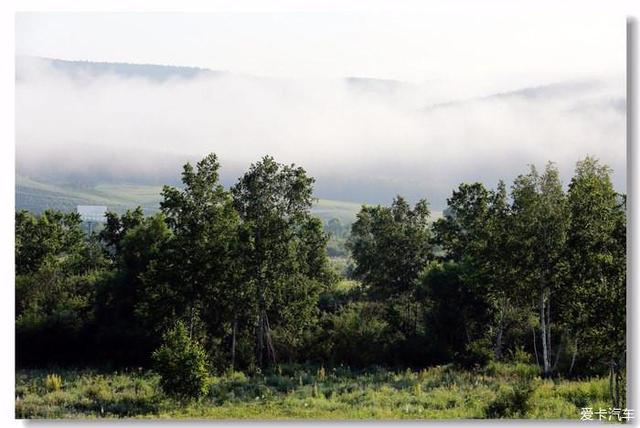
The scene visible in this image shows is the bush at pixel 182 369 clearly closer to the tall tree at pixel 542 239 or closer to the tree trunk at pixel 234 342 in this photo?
the tree trunk at pixel 234 342

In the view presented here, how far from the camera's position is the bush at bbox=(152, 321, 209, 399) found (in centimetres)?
906

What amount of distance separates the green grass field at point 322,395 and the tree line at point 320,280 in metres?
0.23

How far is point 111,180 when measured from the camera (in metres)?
9.57

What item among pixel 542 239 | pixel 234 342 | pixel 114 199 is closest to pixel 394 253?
pixel 542 239

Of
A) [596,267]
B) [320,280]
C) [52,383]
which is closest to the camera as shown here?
[596,267]

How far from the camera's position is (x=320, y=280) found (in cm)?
988

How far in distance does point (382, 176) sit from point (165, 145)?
8.50ft

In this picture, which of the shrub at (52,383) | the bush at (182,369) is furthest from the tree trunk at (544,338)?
the shrub at (52,383)

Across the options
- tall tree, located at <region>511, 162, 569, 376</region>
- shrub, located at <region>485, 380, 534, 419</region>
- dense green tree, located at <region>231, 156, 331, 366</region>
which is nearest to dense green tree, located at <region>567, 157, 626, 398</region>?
tall tree, located at <region>511, 162, 569, 376</region>

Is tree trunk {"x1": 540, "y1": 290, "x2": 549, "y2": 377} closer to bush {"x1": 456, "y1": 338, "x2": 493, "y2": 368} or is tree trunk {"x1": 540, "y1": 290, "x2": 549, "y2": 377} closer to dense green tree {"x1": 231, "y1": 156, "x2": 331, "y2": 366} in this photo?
bush {"x1": 456, "y1": 338, "x2": 493, "y2": 368}

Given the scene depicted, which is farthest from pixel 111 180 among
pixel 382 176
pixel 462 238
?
pixel 462 238

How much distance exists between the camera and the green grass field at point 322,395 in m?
8.91

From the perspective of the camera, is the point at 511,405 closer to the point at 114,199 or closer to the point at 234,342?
the point at 234,342

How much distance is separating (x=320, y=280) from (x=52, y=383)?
342 centimetres
